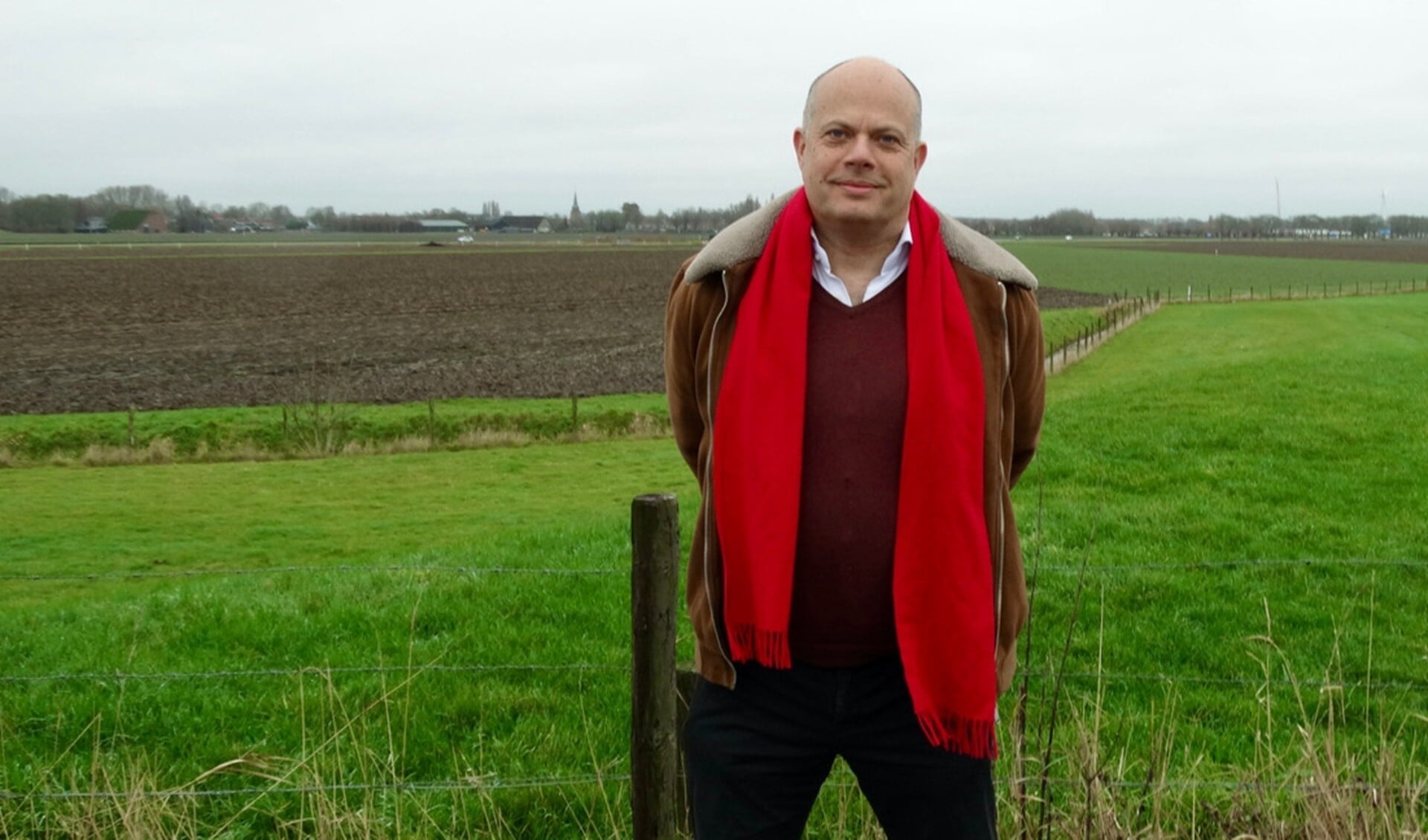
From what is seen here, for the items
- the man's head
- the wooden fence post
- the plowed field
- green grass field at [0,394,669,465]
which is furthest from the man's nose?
the plowed field

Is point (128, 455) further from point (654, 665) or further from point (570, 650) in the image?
point (654, 665)

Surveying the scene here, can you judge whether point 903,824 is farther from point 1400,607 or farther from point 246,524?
point 246,524

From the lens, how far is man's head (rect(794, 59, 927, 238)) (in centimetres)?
281

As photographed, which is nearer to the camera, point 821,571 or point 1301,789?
point 821,571

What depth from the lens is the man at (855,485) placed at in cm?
278

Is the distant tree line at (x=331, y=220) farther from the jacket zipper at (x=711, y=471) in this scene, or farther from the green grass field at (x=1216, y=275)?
the jacket zipper at (x=711, y=471)

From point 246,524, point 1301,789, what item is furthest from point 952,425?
point 246,524

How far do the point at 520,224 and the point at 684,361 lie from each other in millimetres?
193187

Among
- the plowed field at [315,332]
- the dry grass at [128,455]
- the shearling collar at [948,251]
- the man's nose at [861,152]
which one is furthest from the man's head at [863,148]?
the plowed field at [315,332]

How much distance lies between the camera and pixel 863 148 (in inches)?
110

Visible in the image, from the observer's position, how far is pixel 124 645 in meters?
7.35

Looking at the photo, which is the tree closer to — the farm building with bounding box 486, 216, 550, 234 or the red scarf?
the farm building with bounding box 486, 216, 550, 234

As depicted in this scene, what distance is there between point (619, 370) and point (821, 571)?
98.6 ft

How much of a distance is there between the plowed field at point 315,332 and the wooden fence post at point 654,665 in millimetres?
24919
